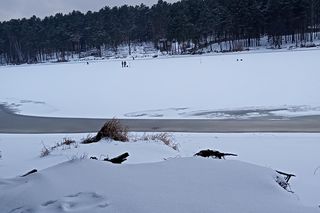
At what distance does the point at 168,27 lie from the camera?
97.3 m

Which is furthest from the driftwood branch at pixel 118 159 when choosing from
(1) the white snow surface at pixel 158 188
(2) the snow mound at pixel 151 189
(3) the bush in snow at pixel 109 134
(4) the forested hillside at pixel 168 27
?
(4) the forested hillside at pixel 168 27

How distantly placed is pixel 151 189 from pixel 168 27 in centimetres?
9561

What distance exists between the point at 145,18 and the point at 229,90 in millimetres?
108013

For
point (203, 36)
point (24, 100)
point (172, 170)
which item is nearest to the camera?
point (172, 170)

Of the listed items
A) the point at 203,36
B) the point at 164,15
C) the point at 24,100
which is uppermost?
the point at 164,15

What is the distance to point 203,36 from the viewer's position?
102 meters

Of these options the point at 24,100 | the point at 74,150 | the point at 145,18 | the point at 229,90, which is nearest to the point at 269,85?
the point at 229,90

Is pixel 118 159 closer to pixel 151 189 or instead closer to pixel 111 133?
pixel 151 189

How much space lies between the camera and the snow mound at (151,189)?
12.2 feet

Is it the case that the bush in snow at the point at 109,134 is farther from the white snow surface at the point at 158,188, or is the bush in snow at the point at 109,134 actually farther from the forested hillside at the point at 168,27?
the forested hillside at the point at 168,27

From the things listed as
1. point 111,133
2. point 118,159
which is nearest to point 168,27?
point 111,133

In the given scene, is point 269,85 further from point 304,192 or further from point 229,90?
point 304,192

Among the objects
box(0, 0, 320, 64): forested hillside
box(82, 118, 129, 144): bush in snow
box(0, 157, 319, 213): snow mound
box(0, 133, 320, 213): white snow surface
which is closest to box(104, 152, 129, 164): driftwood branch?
box(0, 133, 320, 213): white snow surface

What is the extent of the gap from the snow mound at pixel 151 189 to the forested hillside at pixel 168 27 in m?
77.7
